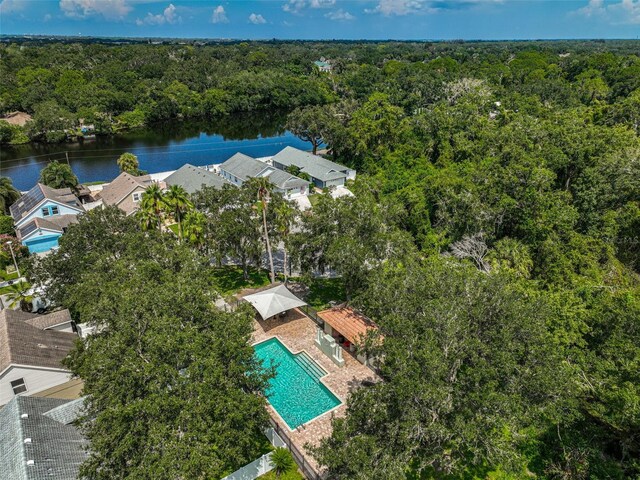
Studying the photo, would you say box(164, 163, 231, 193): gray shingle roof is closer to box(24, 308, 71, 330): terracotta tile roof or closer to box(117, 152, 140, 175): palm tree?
box(117, 152, 140, 175): palm tree

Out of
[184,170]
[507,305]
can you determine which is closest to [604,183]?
[507,305]

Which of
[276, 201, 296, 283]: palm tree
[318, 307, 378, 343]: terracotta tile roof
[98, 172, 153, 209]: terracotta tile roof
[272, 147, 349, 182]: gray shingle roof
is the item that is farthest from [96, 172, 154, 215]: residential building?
[318, 307, 378, 343]: terracotta tile roof

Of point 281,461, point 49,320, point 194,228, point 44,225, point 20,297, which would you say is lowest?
point 281,461

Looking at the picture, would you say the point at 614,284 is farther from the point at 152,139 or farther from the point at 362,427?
the point at 152,139

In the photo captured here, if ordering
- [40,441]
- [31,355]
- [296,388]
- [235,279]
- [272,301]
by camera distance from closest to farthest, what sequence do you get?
[40,441] < [31,355] < [296,388] < [272,301] < [235,279]

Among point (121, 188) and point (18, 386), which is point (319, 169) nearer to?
point (121, 188)

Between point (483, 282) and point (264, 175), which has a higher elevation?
point (483, 282)

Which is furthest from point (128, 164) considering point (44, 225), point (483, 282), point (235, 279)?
point (483, 282)

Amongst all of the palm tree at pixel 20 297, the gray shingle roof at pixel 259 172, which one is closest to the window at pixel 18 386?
the palm tree at pixel 20 297
